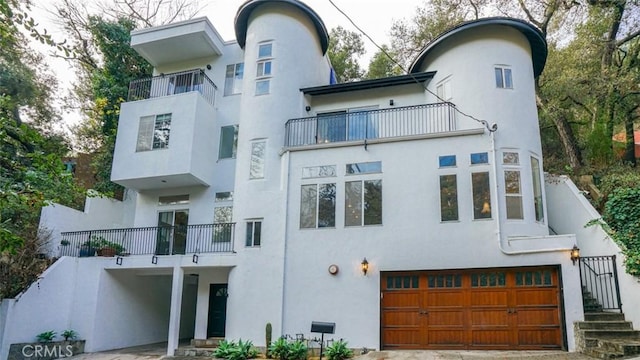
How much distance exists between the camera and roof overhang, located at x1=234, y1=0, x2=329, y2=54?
15609 millimetres

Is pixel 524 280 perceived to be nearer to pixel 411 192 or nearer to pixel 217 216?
pixel 411 192

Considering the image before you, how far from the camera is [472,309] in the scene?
11.5m

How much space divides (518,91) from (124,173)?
13.3 metres

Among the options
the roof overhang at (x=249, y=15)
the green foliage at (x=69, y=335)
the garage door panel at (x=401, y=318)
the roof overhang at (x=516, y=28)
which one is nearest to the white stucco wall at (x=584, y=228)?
the roof overhang at (x=516, y=28)

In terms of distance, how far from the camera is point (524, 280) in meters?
11.4

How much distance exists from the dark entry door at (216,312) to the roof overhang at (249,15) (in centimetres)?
921

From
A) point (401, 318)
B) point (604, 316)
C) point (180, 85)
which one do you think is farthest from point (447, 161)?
point (180, 85)

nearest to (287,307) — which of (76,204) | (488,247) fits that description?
(488,247)

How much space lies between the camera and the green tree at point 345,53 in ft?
87.0

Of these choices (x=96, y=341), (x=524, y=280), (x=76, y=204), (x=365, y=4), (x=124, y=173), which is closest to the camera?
(x=365, y=4)

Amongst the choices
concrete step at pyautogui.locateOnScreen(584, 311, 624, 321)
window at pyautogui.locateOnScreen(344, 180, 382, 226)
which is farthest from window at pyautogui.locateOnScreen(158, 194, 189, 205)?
concrete step at pyautogui.locateOnScreen(584, 311, 624, 321)

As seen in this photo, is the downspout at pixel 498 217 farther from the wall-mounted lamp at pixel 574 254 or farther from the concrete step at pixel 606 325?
the concrete step at pixel 606 325

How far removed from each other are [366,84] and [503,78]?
4.41 m

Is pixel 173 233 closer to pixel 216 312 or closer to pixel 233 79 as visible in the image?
pixel 216 312
